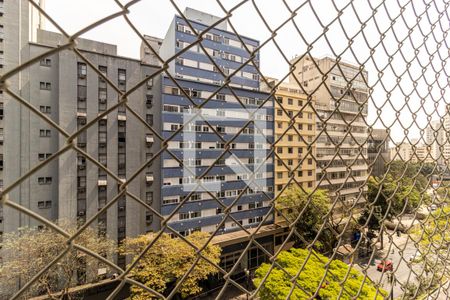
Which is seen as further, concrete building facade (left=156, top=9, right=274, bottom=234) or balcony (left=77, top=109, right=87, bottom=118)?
concrete building facade (left=156, top=9, right=274, bottom=234)

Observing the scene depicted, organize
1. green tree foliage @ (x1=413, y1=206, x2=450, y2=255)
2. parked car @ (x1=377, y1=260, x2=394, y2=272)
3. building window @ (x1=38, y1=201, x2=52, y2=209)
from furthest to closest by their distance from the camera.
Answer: building window @ (x1=38, y1=201, x2=52, y2=209) < green tree foliage @ (x1=413, y1=206, x2=450, y2=255) < parked car @ (x1=377, y1=260, x2=394, y2=272)

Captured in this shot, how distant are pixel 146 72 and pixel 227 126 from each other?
3380 mm

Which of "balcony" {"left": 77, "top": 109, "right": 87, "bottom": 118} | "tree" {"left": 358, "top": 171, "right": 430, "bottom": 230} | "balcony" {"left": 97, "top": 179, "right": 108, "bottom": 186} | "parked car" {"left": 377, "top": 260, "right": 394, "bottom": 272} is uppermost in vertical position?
"balcony" {"left": 77, "top": 109, "right": 87, "bottom": 118}

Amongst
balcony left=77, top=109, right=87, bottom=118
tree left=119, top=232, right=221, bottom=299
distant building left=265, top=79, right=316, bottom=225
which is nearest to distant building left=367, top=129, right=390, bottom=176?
tree left=119, top=232, right=221, bottom=299

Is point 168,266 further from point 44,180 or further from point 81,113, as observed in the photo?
point 81,113

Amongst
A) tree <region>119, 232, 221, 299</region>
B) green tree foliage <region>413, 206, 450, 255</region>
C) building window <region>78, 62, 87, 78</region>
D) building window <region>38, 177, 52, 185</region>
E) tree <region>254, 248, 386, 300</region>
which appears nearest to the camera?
green tree foliage <region>413, 206, 450, 255</region>

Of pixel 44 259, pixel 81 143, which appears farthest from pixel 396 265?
pixel 81 143

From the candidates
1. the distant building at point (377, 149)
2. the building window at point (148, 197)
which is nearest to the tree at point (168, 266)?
the building window at point (148, 197)

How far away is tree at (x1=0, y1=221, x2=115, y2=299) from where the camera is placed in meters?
6.02

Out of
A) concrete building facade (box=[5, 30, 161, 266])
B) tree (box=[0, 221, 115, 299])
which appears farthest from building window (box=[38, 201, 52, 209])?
tree (box=[0, 221, 115, 299])

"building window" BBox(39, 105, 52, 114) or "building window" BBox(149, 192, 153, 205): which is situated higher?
"building window" BBox(39, 105, 52, 114)

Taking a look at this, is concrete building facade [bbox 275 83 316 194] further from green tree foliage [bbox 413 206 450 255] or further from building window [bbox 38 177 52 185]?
green tree foliage [bbox 413 206 450 255]

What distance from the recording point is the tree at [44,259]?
602cm

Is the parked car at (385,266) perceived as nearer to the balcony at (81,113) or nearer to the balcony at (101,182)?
the balcony at (101,182)
